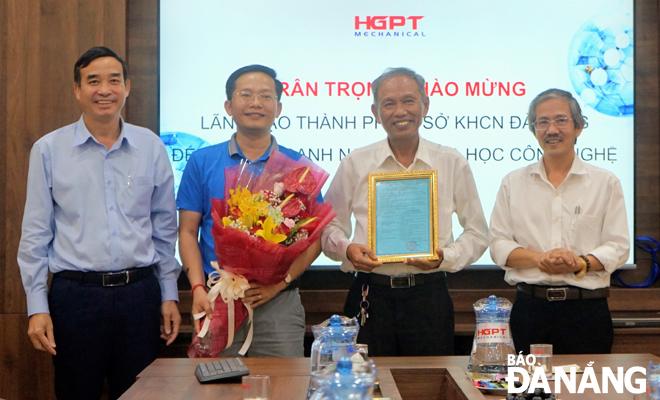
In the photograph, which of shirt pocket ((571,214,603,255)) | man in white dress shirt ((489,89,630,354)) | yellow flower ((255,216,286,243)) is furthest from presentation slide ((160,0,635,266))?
yellow flower ((255,216,286,243))

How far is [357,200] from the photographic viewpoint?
2.77 metres

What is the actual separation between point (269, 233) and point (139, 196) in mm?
730

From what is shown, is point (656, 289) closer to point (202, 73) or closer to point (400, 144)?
point (400, 144)

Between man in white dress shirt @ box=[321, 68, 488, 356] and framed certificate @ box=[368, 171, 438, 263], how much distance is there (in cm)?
6

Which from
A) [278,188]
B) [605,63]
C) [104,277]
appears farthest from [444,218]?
[605,63]

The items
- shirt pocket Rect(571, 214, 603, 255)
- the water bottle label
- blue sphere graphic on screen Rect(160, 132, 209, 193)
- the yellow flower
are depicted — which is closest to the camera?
the water bottle label

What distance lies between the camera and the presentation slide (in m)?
3.48

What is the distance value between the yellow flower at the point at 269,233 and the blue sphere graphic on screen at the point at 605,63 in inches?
83.7

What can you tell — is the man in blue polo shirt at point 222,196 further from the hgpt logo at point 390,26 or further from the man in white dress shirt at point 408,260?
the hgpt logo at point 390,26

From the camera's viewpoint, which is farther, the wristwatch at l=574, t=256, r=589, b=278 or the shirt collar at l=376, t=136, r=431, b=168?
the shirt collar at l=376, t=136, r=431, b=168

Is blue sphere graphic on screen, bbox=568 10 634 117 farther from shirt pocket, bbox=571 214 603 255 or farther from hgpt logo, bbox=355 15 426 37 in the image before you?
shirt pocket, bbox=571 214 603 255

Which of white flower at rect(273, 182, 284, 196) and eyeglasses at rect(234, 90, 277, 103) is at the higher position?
eyeglasses at rect(234, 90, 277, 103)

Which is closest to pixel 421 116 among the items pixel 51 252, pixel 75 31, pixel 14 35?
pixel 51 252

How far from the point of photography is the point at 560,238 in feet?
8.89
